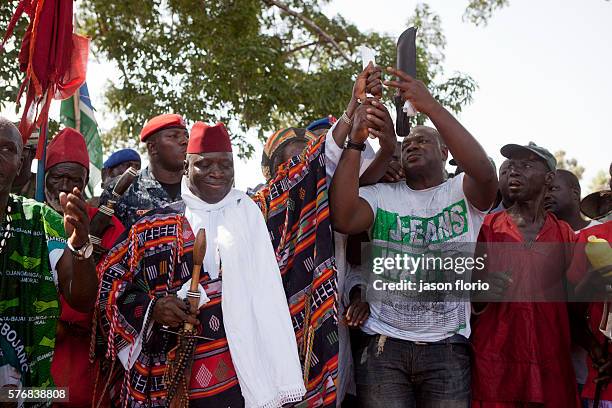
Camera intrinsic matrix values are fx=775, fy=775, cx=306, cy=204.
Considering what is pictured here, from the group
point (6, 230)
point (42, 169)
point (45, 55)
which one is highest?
point (45, 55)

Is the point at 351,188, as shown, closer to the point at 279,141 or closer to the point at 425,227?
the point at 425,227

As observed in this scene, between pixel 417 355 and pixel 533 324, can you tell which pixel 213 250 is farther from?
pixel 533 324

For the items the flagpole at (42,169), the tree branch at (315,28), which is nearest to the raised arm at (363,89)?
the flagpole at (42,169)

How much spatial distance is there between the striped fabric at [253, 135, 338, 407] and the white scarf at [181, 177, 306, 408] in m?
0.20

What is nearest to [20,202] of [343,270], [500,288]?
[343,270]

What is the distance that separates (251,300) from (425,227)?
108cm

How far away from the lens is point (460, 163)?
404cm

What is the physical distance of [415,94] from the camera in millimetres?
4016

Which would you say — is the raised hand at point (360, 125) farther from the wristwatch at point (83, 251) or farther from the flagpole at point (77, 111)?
the flagpole at point (77, 111)

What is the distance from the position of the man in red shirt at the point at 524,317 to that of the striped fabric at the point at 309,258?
933 millimetres

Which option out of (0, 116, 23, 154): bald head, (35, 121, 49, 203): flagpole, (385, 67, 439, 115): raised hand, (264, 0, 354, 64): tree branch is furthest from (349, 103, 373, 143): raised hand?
(264, 0, 354, 64): tree branch

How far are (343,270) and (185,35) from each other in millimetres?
7391

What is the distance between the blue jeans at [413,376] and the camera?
402cm

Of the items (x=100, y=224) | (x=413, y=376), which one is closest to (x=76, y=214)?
(x=100, y=224)
